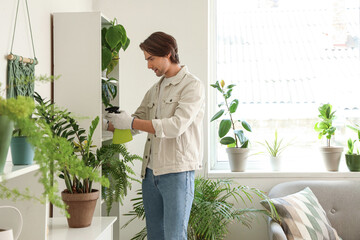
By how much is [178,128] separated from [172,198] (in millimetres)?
363

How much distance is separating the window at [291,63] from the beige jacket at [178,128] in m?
1.41

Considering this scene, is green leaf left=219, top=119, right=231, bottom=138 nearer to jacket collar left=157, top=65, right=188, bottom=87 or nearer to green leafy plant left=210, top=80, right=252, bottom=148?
green leafy plant left=210, top=80, right=252, bottom=148

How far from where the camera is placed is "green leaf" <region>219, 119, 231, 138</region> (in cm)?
367

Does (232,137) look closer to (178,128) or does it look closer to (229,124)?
(229,124)

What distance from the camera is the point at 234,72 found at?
4070 mm

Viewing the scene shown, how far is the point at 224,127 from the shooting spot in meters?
3.68

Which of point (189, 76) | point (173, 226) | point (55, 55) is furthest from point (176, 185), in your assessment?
point (55, 55)

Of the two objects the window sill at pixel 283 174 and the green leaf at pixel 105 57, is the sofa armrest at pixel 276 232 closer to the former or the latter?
the window sill at pixel 283 174

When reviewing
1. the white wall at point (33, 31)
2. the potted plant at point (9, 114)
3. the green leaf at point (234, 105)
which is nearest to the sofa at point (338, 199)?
the green leaf at point (234, 105)

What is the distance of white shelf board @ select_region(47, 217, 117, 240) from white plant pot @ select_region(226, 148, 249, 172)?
4.46 ft

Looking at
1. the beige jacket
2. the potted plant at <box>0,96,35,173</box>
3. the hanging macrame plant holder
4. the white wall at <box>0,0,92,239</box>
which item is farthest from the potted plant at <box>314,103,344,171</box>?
the potted plant at <box>0,96,35,173</box>

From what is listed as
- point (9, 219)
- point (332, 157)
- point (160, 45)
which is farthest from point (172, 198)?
point (332, 157)

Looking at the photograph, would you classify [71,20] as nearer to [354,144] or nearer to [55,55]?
[55,55]

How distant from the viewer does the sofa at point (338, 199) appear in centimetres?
335
